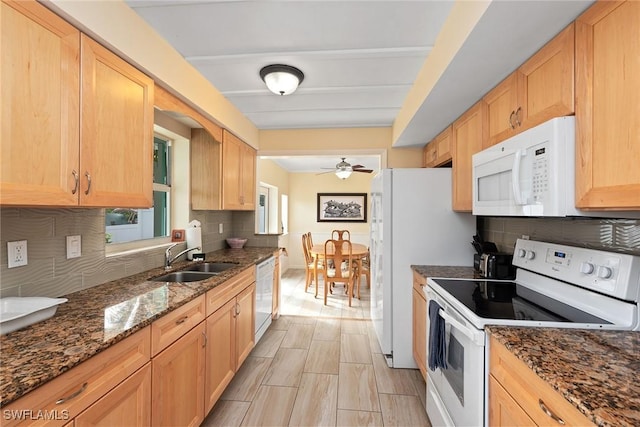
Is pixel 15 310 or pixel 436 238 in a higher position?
pixel 436 238

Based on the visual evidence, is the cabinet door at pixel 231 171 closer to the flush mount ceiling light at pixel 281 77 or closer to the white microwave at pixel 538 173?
the flush mount ceiling light at pixel 281 77

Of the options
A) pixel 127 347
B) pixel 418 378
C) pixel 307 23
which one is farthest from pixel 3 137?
pixel 418 378

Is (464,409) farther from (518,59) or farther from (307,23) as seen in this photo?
(307,23)

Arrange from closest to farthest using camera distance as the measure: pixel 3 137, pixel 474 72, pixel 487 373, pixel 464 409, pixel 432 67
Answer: pixel 3 137 → pixel 487 373 → pixel 464 409 → pixel 474 72 → pixel 432 67

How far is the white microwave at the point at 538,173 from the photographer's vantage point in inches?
42.8

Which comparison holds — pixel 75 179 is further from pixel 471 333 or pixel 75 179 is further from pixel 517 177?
pixel 517 177

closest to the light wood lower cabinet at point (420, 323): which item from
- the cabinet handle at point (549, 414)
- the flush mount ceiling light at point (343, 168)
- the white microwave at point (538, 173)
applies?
the white microwave at point (538, 173)

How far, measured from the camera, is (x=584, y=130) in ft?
3.41

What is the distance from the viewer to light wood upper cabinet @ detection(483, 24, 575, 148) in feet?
3.67

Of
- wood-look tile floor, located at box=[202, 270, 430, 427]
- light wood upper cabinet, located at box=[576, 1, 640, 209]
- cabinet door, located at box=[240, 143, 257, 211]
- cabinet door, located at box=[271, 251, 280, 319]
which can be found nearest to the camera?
light wood upper cabinet, located at box=[576, 1, 640, 209]

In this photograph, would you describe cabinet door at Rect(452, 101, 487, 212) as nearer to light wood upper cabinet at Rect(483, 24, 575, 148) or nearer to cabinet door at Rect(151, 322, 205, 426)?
light wood upper cabinet at Rect(483, 24, 575, 148)

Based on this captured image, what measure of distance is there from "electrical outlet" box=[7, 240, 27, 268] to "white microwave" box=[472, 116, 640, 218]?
2.23 meters

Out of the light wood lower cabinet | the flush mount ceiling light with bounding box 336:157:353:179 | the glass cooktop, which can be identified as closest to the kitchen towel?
the glass cooktop

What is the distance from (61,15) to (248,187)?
223 centimetres
